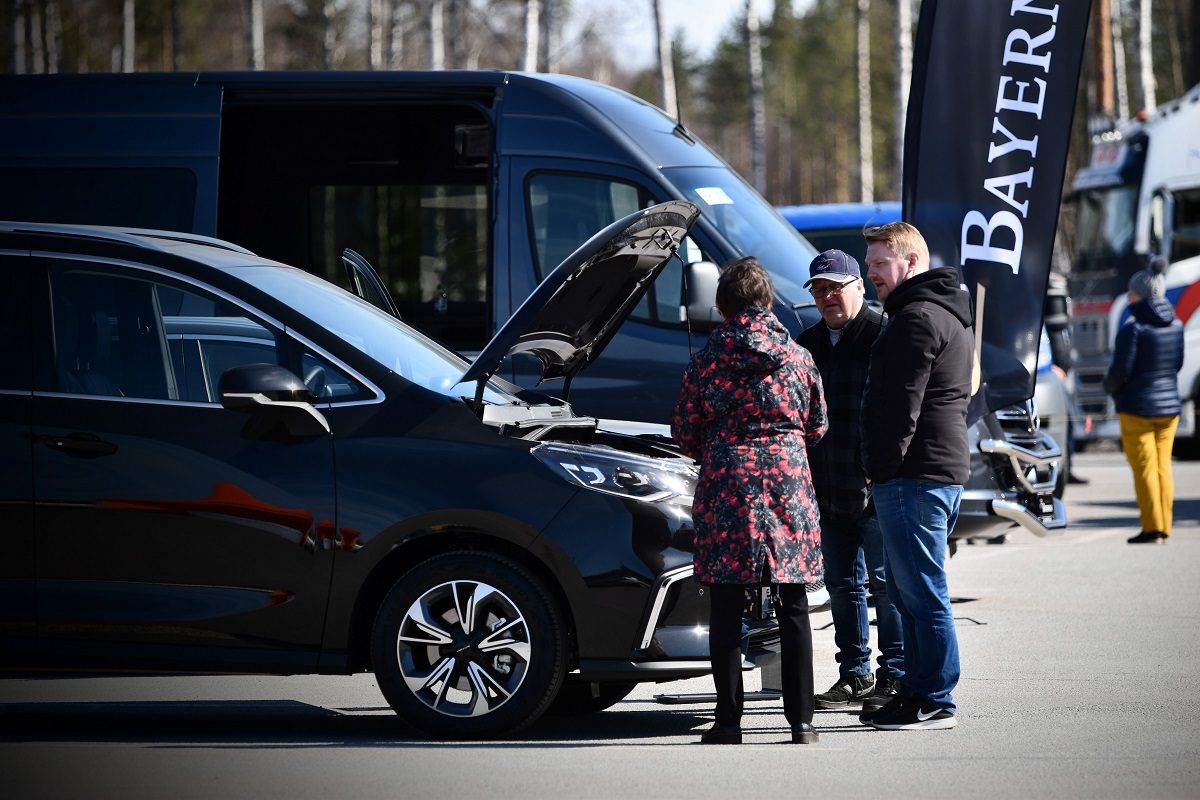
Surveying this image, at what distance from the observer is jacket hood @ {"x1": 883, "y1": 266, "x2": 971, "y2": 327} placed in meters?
6.30

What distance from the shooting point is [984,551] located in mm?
12961

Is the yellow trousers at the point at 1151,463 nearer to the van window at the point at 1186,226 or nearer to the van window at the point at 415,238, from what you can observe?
the van window at the point at 415,238

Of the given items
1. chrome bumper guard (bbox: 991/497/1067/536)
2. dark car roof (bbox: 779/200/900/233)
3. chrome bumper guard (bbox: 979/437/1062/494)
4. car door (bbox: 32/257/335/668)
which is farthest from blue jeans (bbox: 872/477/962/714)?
dark car roof (bbox: 779/200/900/233)

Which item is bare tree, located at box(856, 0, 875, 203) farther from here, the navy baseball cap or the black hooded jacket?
the black hooded jacket

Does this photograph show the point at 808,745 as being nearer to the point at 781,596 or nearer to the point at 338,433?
the point at 781,596

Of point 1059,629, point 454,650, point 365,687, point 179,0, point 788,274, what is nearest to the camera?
point 454,650

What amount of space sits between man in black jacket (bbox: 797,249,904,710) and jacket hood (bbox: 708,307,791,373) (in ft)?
2.50

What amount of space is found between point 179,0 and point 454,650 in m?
45.6

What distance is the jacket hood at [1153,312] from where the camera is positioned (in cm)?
1295

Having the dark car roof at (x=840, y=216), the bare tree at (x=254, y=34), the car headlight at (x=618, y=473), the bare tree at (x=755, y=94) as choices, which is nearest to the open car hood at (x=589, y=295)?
the car headlight at (x=618, y=473)

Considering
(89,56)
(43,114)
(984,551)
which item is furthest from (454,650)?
(89,56)

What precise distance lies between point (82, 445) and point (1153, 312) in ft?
30.3

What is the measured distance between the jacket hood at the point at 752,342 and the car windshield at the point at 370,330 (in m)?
1.07

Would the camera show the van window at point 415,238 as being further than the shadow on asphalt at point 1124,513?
No
